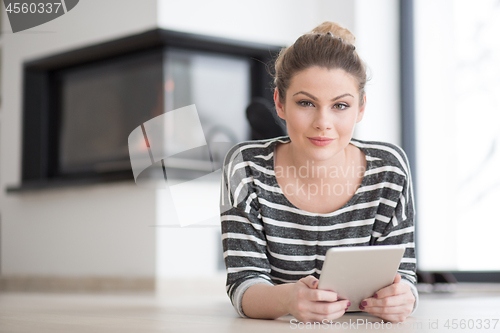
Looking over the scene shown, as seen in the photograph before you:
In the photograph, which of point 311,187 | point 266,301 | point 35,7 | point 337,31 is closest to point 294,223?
point 311,187

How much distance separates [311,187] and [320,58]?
275 mm

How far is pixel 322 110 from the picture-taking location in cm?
110

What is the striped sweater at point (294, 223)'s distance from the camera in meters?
1.17

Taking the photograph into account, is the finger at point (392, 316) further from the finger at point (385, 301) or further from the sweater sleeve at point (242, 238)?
the sweater sleeve at point (242, 238)

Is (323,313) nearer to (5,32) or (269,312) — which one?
(269,312)

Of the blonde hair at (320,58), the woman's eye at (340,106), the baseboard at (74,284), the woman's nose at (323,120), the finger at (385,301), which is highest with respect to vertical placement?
the blonde hair at (320,58)

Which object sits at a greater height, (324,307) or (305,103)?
(305,103)

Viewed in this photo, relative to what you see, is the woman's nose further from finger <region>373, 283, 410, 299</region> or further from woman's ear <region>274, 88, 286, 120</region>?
finger <region>373, 283, 410, 299</region>

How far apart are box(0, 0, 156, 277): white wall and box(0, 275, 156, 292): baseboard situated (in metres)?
0.03

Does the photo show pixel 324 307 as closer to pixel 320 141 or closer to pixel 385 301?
pixel 385 301

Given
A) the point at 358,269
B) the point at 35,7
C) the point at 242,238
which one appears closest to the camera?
the point at 358,269

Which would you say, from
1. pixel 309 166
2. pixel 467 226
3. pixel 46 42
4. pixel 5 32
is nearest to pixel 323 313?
pixel 309 166

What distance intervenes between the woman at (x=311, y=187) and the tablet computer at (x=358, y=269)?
0.57 ft

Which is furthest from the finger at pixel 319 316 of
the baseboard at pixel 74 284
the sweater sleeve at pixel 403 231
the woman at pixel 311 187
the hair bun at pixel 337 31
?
the baseboard at pixel 74 284
